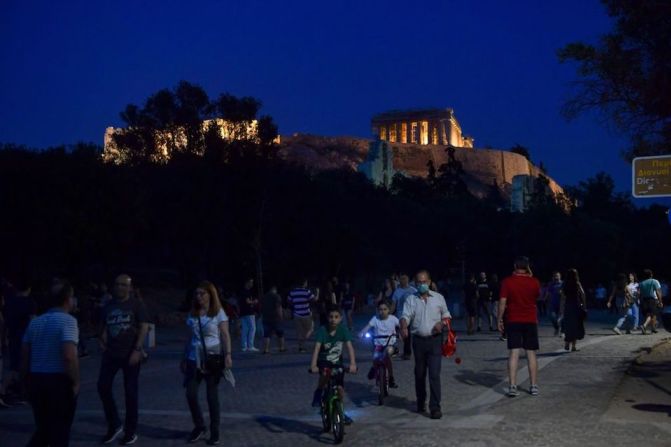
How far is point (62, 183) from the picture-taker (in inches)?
1439

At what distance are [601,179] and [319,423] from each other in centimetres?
9241

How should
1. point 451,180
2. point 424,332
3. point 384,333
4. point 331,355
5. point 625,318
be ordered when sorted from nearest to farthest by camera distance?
point 331,355, point 424,332, point 384,333, point 625,318, point 451,180

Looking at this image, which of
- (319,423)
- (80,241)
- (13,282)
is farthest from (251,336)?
(80,241)

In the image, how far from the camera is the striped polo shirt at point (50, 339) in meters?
7.03

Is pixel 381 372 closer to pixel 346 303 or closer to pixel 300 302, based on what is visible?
pixel 300 302

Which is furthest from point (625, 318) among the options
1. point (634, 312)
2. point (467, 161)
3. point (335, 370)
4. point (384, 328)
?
point (467, 161)

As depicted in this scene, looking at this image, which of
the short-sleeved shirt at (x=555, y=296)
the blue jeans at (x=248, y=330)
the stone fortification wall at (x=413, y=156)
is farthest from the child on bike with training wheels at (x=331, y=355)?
the stone fortification wall at (x=413, y=156)

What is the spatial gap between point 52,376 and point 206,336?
2340 millimetres

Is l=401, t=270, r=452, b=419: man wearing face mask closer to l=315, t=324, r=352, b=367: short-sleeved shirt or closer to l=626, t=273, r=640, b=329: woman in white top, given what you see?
l=315, t=324, r=352, b=367: short-sleeved shirt

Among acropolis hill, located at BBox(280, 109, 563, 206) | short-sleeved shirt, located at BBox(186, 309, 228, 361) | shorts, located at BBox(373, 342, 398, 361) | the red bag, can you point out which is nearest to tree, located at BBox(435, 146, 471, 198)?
acropolis hill, located at BBox(280, 109, 563, 206)

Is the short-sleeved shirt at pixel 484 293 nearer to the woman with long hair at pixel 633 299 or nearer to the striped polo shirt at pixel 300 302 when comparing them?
the woman with long hair at pixel 633 299

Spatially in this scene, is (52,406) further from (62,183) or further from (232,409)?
(62,183)

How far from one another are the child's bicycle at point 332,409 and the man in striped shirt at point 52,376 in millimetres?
2720

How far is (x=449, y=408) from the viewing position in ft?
35.9
